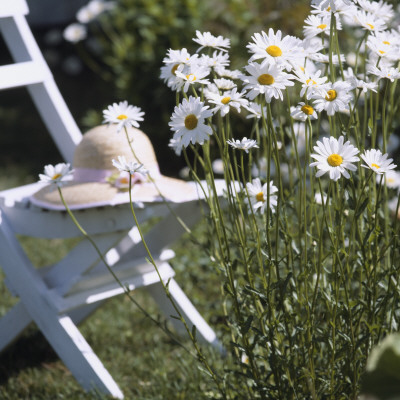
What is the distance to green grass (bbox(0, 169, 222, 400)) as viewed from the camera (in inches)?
76.9

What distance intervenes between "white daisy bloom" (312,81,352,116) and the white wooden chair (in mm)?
749

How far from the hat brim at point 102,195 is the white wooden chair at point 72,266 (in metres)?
0.03

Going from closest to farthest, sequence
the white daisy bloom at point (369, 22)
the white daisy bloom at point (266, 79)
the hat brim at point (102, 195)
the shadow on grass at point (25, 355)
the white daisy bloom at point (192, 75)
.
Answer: the white daisy bloom at point (266, 79)
the white daisy bloom at point (192, 75)
the white daisy bloom at point (369, 22)
the hat brim at point (102, 195)
the shadow on grass at point (25, 355)

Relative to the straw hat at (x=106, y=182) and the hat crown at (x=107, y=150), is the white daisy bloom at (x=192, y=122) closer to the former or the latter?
the straw hat at (x=106, y=182)

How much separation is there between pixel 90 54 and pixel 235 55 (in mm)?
3086

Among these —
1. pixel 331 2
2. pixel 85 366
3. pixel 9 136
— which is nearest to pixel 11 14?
pixel 85 366

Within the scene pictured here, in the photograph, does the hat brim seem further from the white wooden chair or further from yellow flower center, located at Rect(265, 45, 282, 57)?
yellow flower center, located at Rect(265, 45, 282, 57)

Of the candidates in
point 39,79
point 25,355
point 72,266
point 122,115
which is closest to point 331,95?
point 122,115

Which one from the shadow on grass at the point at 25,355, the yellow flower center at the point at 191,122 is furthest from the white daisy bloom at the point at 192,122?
the shadow on grass at the point at 25,355

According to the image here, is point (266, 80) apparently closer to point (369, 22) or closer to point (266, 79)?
point (266, 79)

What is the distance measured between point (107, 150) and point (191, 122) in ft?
2.52

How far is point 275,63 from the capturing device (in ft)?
3.71

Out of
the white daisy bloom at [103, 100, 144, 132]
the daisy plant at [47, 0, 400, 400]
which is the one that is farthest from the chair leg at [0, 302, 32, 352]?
the white daisy bloom at [103, 100, 144, 132]

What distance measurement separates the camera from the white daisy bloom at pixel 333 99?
3.86ft
